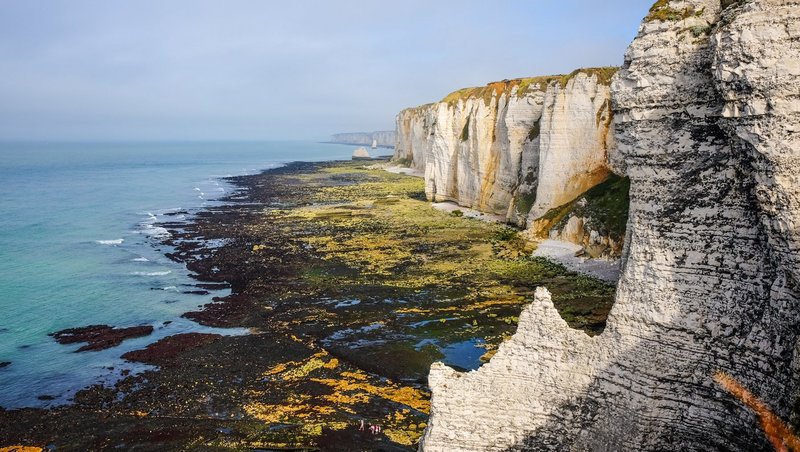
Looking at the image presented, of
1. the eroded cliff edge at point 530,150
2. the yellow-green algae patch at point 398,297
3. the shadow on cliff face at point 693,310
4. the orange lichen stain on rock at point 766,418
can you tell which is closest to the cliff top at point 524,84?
the eroded cliff edge at point 530,150

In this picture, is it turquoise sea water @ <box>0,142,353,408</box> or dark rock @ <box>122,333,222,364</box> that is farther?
dark rock @ <box>122,333,222,364</box>

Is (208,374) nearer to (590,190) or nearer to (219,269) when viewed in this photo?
(219,269)

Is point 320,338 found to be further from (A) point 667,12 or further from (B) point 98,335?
(A) point 667,12

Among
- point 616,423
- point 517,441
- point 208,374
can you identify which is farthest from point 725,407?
point 208,374

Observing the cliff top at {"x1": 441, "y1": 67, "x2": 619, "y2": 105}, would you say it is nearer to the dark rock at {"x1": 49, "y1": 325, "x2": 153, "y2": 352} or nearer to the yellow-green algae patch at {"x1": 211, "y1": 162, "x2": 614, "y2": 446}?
the yellow-green algae patch at {"x1": 211, "y1": 162, "x2": 614, "y2": 446}

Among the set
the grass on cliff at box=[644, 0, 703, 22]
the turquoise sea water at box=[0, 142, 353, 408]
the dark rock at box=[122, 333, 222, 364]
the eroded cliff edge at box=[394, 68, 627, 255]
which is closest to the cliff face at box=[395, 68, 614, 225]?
the eroded cliff edge at box=[394, 68, 627, 255]

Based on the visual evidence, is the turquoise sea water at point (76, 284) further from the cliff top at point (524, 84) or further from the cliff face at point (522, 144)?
the cliff top at point (524, 84)
